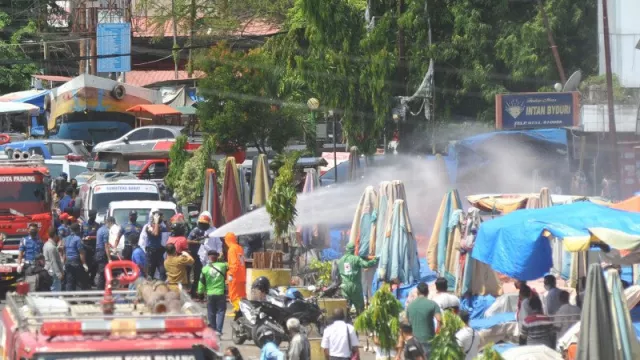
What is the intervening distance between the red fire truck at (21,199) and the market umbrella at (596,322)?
14.9m

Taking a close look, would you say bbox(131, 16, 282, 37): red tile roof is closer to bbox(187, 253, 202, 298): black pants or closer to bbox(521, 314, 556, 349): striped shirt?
bbox(187, 253, 202, 298): black pants

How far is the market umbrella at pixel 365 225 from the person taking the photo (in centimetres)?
2042

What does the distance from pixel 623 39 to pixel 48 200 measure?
57.3 feet

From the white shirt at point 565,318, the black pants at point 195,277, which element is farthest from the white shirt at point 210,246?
the white shirt at point 565,318

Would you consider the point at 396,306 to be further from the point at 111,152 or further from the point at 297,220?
the point at 111,152

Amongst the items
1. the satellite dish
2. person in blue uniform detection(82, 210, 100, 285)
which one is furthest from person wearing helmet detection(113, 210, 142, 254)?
the satellite dish

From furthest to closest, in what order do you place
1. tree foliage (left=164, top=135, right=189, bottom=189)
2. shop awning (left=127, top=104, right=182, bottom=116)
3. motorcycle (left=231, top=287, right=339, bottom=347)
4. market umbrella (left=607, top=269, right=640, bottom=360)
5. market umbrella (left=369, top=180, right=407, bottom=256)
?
1. shop awning (left=127, top=104, right=182, bottom=116)
2. tree foliage (left=164, top=135, right=189, bottom=189)
3. market umbrella (left=369, top=180, right=407, bottom=256)
4. motorcycle (left=231, top=287, right=339, bottom=347)
5. market umbrella (left=607, top=269, right=640, bottom=360)

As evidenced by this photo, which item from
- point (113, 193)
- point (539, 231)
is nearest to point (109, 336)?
point (539, 231)

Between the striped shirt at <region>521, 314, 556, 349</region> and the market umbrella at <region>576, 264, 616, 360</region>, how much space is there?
7.21ft

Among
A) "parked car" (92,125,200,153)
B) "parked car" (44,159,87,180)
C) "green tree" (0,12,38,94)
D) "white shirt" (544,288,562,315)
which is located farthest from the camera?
"green tree" (0,12,38,94)

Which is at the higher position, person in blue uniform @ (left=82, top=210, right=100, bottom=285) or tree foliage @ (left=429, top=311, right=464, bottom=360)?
person in blue uniform @ (left=82, top=210, right=100, bottom=285)

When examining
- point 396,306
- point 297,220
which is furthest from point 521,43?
point 396,306

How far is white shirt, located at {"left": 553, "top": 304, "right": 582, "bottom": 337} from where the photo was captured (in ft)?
46.8

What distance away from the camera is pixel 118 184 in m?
27.3
